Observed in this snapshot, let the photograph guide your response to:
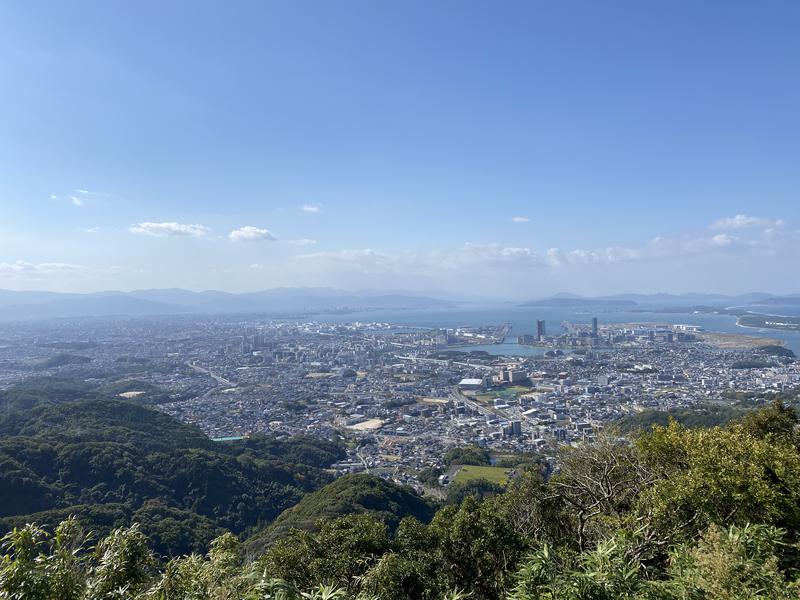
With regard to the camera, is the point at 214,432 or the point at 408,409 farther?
the point at 408,409

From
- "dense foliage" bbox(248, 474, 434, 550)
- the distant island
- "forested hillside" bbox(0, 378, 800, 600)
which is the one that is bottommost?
"dense foliage" bbox(248, 474, 434, 550)

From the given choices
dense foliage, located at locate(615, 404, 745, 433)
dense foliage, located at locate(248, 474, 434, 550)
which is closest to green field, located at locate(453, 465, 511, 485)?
dense foliage, located at locate(248, 474, 434, 550)

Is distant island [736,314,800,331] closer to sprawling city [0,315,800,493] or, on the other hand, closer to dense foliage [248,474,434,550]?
sprawling city [0,315,800,493]

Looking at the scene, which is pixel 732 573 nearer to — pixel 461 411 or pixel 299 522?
pixel 299 522

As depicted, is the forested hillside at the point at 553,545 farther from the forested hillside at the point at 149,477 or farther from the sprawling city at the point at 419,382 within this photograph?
the sprawling city at the point at 419,382

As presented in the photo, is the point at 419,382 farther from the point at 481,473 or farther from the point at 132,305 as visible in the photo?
the point at 132,305

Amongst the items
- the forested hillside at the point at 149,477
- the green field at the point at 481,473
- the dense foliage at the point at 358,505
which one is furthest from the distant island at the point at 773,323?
the dense foliage at the point at 358,505

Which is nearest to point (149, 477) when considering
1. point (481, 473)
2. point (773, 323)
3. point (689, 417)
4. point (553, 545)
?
point (481, 473)

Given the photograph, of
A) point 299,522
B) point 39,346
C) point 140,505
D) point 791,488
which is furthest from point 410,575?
point 39,346
